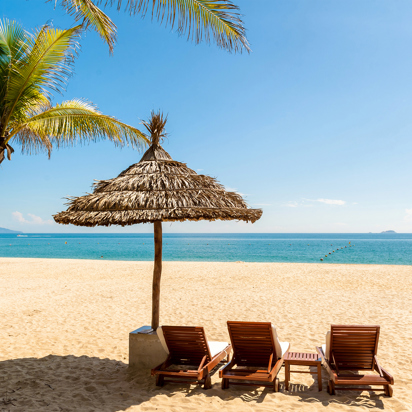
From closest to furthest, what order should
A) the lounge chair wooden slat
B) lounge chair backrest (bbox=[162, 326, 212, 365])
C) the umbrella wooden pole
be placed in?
the lounge chair wooden slat < lounge chair backrest (bbox=[162, 326, 212, 365]) < the umbrella wooden pole

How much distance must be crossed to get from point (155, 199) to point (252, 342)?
2.16 m

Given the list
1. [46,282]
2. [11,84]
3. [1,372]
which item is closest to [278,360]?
[1,372]

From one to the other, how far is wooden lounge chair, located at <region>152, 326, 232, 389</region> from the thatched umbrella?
55 cm

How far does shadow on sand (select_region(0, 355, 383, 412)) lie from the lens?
405 centimetres

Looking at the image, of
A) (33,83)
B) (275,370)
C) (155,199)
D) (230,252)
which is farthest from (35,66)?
(230,252)

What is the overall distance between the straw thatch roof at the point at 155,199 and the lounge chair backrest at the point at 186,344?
1390 millimetres

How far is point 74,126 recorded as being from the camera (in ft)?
21.0

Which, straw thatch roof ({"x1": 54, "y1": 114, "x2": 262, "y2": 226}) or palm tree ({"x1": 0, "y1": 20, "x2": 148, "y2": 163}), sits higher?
palm tree ({"x1": 0, "y1": 20, "x2": 148, "y2": 163})

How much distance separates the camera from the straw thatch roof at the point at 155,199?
14.6ft

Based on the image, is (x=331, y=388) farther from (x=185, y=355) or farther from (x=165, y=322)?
(x=165, y=322)

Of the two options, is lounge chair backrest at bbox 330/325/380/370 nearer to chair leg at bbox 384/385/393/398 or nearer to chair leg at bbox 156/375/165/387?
chair leg at bbox 384/385/393/398

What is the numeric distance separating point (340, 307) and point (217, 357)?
6.26 meters

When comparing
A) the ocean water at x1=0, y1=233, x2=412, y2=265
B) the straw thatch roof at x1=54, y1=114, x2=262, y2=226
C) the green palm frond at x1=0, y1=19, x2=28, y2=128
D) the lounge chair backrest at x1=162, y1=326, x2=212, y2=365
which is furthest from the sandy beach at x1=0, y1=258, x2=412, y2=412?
the ocean water at x1=0, y1=233, x2=412, y2=265

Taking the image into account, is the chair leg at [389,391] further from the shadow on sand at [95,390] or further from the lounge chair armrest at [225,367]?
the lounge chair armrest at [225,367]
